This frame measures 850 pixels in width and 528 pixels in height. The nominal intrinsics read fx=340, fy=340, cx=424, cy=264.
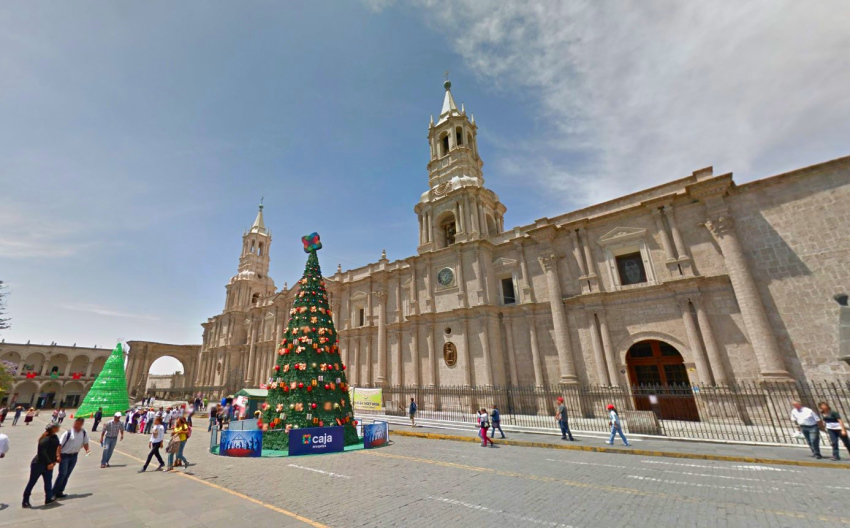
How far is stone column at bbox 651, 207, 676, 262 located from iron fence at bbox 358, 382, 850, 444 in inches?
265

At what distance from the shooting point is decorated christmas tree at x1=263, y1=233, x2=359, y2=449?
510 inches

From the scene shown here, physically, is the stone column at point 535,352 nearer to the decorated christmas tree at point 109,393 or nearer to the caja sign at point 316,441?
the caja sign at point 316,441

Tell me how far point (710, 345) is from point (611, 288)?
5.18 meters

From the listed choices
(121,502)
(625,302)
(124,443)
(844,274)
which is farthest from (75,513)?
(844,274)

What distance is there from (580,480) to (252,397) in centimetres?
2204

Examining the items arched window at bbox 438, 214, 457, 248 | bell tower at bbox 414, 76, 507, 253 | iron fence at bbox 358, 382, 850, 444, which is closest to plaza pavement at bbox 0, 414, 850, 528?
iron fence at bbox 358, 382, 850, 444

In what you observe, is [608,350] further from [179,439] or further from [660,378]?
[179,439]

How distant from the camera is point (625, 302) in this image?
19.3 m

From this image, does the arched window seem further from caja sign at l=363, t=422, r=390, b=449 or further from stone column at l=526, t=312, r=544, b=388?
caja sign at l=363, t=422, r=390, b=449

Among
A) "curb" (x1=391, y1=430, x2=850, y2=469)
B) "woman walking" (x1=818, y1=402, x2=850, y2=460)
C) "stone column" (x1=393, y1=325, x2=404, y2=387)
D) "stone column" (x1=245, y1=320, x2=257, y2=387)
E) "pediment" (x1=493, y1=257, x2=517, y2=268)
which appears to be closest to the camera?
"curb" (x1=391, y1=430, x2=850, y2=469)

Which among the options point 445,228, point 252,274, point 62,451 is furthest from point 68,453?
point 252,274

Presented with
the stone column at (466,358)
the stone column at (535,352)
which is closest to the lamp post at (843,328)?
the stone column at (535,352)

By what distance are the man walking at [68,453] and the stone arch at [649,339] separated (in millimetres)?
21504

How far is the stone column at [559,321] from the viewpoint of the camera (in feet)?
64.7
